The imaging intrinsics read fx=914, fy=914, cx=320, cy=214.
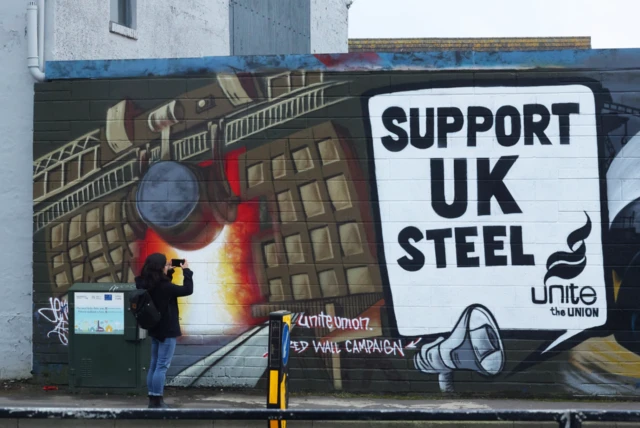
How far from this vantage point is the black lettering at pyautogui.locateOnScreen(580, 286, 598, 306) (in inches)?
373

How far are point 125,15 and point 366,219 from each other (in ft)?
16.4

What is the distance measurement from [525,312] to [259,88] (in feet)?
12.2

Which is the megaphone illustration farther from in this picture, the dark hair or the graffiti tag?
the graffiti tag

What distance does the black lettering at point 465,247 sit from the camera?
31.6 ft

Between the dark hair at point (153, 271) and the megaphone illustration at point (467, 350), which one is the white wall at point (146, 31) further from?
the megaphone illustration at point (467, 350)

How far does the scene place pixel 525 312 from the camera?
9570mm

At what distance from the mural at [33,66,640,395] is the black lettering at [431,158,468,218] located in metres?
0.02

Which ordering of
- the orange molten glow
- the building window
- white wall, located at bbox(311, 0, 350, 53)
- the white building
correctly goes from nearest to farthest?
the orange molten glow → the white building → the building window → white wall, located at bbox(311, 0, 350, 53)

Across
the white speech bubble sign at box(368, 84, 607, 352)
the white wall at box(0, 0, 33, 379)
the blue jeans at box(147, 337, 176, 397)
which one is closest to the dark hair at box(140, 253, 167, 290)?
the blue jeans at box(147, 337, 176, 397)

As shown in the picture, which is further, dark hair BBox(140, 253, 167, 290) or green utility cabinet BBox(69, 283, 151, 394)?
green utility cabinet BBox(69, 283, 151, 394)

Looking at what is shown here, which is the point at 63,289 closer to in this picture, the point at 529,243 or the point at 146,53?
the point at 146,53

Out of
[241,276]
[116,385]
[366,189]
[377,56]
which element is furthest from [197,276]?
[377,56]

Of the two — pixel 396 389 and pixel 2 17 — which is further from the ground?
pixel 2 17

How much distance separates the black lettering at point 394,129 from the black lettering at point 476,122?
26.1 inches
